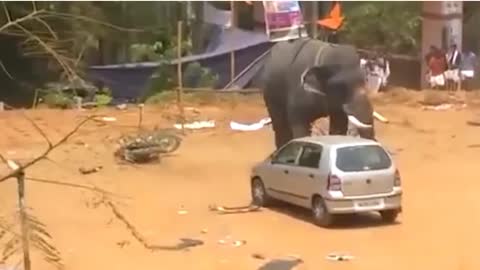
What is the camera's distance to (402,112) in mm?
33781

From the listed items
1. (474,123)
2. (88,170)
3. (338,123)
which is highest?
(338,123)

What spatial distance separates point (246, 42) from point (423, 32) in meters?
5.97

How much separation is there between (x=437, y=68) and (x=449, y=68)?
36 centimetres

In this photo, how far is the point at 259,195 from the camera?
70.8 ft

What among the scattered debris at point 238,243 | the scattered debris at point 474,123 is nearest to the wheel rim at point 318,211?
the scattered debris at point 238,243

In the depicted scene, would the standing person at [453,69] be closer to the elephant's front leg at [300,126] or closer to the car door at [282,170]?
the elephant's front leg at [300,126]

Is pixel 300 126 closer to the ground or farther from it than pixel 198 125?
farther from it

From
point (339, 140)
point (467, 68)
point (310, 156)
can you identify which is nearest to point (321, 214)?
point (310, 156)

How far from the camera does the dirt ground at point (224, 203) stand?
1775 cm

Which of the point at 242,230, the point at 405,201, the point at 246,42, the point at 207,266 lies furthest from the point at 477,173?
the point at 246,42

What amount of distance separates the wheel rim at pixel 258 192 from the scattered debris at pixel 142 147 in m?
5.31

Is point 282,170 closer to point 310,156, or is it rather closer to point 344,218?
point 310,156

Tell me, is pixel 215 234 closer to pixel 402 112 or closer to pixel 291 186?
pixel 291 186

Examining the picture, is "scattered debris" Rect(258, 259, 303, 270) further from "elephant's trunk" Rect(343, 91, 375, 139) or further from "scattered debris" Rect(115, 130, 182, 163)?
"scattered debris" Rect(115, 130, 182, 163)
